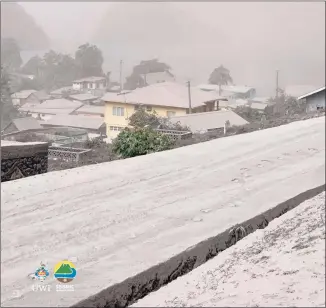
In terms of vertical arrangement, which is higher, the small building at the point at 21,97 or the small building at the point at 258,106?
the small building at the point at 21,97

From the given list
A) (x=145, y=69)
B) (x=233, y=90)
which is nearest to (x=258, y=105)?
(x=233, y=90)

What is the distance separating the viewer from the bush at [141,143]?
1.29m

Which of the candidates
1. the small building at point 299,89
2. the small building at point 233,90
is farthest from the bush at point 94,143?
the small building at point 299,89

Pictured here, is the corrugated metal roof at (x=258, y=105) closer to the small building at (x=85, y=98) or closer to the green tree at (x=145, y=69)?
the green tree at (x=145, y=69)

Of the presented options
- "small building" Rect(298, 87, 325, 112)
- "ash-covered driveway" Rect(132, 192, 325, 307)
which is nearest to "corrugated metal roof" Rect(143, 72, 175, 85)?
"small building" Rect(298, 87, 325, 112)

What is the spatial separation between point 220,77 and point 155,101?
24 centimetres

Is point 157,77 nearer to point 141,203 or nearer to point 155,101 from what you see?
point 155,101

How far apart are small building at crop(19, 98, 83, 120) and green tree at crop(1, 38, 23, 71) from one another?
163 millimetres

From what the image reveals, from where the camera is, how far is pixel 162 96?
134 cm

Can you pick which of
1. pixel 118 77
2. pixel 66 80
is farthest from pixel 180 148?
pixel 66 80

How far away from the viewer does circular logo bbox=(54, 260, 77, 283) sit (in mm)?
849

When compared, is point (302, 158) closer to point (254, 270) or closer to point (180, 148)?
point (180, 148)

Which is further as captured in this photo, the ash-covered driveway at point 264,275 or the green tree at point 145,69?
the green tree at point 145,69

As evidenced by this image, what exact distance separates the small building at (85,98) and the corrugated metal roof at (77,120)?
50 mm
